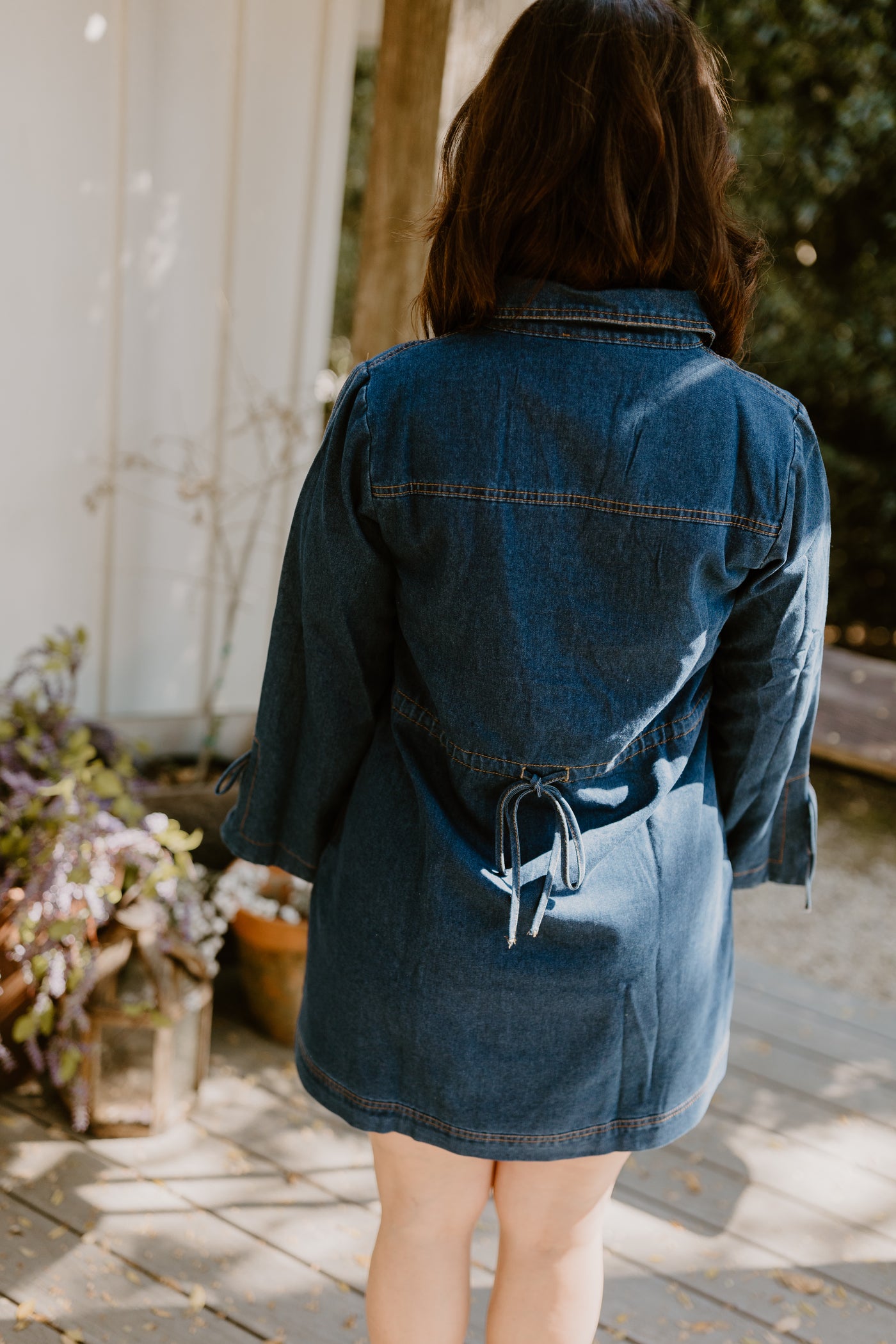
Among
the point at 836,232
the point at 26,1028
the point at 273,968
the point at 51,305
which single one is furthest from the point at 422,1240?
the point at 836,232

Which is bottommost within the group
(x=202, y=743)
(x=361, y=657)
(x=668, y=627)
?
(x=202, y=743)

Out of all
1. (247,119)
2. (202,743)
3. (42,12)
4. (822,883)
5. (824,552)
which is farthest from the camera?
(822,883)

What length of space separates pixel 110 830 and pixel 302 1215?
0.73m

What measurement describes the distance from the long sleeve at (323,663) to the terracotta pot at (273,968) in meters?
0.95

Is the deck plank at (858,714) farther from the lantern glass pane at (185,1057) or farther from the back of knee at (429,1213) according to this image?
the back of knee at (429,1213)

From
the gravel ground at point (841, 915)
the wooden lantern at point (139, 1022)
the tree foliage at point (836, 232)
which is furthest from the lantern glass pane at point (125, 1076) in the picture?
the tree foliage at point (836, 232)

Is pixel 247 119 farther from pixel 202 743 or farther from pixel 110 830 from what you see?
pixel 110 830

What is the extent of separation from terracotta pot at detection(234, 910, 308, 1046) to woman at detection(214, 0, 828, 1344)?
0.98 metres

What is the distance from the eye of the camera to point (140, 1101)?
2041 mm

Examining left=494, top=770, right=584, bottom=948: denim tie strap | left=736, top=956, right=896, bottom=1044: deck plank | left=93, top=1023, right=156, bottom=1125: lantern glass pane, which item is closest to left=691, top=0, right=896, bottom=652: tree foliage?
left=736, top=956, right=896, bottom=1044: deck plank

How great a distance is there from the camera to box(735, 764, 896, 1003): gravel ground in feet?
10.5

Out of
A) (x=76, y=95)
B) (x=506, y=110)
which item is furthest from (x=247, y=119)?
(x=506, y=110)

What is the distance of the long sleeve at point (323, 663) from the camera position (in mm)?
1089

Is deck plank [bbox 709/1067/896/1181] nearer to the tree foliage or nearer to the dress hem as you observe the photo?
the dress hem
